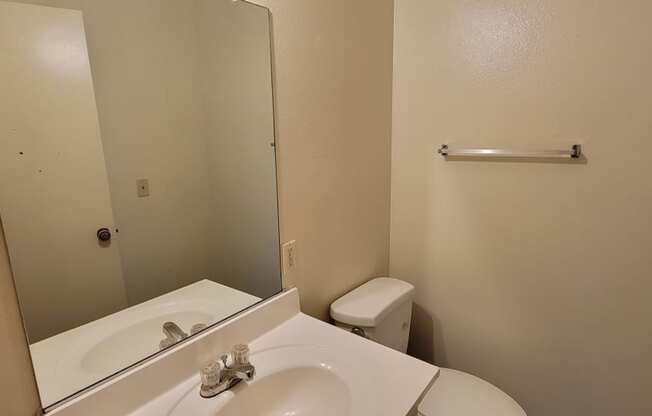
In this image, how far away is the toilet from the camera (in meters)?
1.23

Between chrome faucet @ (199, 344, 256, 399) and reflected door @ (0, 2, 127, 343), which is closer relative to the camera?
reflected door @ (0, 2, 127, 343)

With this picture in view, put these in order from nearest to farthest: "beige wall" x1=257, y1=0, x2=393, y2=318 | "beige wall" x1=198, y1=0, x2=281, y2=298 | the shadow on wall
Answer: "beige wall" x1=198, y1=0, x2=281, y2=298 → "beige wall" x1=257, y1=0, x2=393, y2=318 → the shadow on wall

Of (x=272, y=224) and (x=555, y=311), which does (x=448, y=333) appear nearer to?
(x=555, y=311)

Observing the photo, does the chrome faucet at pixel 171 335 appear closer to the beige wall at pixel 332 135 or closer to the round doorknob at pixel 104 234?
the round doorknob at pixel 104 234

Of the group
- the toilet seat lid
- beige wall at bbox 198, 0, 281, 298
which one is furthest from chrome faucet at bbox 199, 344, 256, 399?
the toilet seat lid

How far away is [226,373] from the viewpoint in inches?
33.1

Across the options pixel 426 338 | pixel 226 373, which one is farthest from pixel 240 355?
pixel 426 338

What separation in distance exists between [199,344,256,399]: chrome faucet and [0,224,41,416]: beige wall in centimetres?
31

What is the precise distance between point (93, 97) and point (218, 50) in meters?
0.38

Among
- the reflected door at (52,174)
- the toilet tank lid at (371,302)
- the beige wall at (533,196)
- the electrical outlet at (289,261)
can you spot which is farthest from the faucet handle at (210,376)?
the beige wall at (533,196)

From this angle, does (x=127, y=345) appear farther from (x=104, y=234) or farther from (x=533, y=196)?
(x=533, y=196)

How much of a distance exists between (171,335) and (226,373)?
183 mm

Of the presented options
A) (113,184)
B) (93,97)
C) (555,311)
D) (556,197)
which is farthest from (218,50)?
(555,311)

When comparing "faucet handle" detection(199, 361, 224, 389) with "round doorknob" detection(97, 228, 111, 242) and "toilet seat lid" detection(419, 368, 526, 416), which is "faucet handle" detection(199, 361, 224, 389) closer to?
"round doorknob" detection(97, 228, 111, 242)
